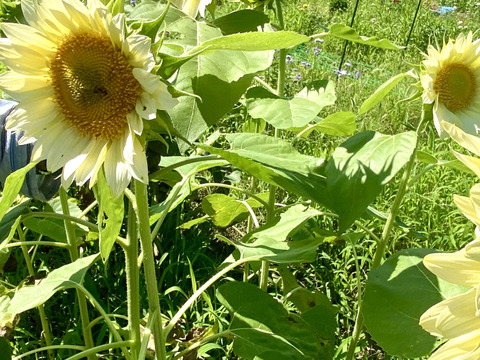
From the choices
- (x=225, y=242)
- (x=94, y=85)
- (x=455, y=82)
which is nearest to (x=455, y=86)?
(x=455, y=82)

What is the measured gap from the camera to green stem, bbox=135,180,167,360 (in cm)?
83

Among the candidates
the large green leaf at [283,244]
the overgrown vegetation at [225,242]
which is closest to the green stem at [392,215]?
the overgrown vegetation at [225,242]

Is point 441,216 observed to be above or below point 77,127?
below

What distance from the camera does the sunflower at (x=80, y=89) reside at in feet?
2.46

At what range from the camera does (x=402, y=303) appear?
0.88 metres

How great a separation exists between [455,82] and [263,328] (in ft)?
1.82

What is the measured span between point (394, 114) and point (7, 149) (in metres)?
2.03

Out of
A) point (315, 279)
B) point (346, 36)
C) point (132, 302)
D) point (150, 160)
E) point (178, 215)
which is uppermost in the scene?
point (346, 36)

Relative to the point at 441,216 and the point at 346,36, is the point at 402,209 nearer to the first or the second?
the point at 441,216

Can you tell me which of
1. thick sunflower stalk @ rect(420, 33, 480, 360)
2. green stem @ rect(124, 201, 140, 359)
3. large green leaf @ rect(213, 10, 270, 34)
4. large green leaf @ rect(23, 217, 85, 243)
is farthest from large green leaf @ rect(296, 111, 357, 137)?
thick sunflower stalk @ rect(420, 33, 480, 360)

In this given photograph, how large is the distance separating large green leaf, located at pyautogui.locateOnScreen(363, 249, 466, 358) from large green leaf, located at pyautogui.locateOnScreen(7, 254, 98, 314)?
42 centimetres

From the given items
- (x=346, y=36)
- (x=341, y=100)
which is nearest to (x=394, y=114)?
(x=341, y=100)

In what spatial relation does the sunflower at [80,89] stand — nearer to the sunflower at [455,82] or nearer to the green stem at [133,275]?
the green stem at [133,275]

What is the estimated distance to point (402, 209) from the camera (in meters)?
2.07
